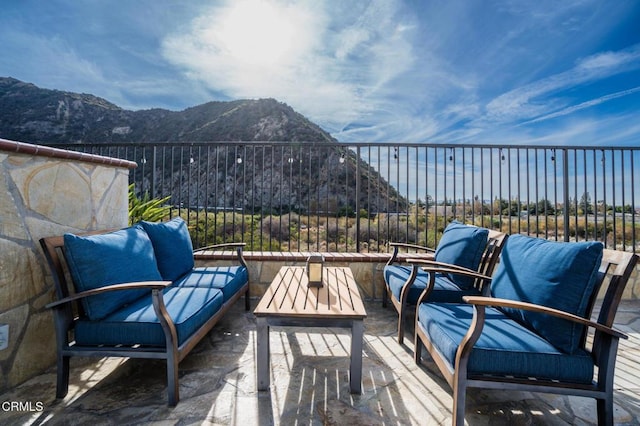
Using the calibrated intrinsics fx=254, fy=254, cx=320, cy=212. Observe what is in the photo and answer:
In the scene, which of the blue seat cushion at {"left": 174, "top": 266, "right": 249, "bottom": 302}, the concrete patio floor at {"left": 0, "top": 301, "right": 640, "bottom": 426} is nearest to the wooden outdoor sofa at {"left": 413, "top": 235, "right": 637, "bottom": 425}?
the concrete patio floor at {"left": 0, "top": 301, "right": 640, "bottom": 426}

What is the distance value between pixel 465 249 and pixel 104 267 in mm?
2510

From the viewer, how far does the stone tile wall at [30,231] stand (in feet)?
4.75

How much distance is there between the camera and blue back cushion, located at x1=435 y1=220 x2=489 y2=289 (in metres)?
2.04

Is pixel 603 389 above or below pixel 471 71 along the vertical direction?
below

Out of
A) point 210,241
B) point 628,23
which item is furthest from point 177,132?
point 628,23

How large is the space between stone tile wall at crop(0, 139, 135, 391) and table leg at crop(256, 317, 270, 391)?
1433 mm

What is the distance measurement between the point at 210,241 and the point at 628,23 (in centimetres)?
954

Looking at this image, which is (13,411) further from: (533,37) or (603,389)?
(533,37)

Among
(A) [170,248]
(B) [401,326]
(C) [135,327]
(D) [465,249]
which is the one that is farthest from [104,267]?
(D) [465,249]

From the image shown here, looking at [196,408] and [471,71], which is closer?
[196,408]

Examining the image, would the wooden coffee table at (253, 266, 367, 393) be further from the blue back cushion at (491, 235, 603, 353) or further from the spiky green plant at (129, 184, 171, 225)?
the spiky green plant at (129, 184, 171, 225)

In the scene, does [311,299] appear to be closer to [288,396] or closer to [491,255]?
[288,396]

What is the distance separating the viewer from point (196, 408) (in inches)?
51.7

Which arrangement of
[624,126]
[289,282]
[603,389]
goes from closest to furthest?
[603,389] < [289,282] < [624,126]
